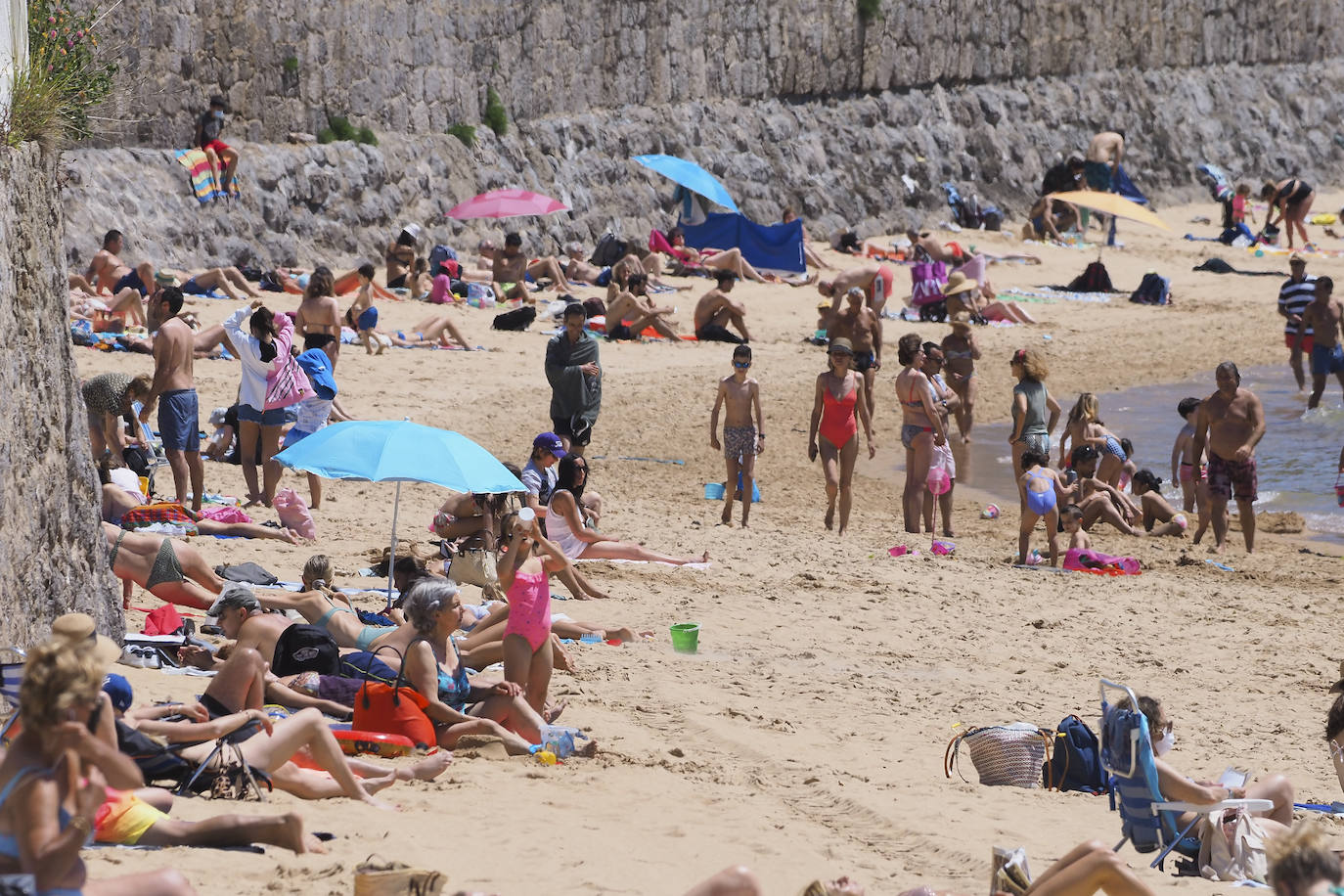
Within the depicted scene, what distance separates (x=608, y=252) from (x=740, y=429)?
32.9 ft

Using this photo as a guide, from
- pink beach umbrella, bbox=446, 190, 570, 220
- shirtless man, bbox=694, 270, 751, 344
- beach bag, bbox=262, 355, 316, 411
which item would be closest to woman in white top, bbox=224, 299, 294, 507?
beach bag, bbox=262, 355, 316, 411

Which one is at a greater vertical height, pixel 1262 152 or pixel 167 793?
pixel 1262 152

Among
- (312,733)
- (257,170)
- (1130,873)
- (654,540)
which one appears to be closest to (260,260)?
(257,170)

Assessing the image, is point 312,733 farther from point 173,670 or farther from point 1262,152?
point 1262,152

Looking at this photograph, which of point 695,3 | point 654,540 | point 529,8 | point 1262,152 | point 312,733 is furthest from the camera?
point 1262,152

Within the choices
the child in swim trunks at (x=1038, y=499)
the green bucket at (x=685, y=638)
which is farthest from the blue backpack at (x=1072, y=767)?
the child in swim trunks at (x=1038, y=499)

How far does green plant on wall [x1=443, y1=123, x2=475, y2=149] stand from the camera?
2150cm

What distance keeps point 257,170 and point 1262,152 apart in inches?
947

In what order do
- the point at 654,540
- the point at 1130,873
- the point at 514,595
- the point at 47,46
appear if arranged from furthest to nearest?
the point at 654,540, the point at 47,46, the point at 514,595, the point at 1130,873

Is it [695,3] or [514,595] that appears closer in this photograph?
[514,595]

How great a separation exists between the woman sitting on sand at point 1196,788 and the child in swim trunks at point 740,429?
5203 millimetres

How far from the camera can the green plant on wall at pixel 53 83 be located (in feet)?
21.8

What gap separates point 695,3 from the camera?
82.0 feet

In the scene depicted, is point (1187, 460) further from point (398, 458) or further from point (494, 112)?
point (494, 112)
